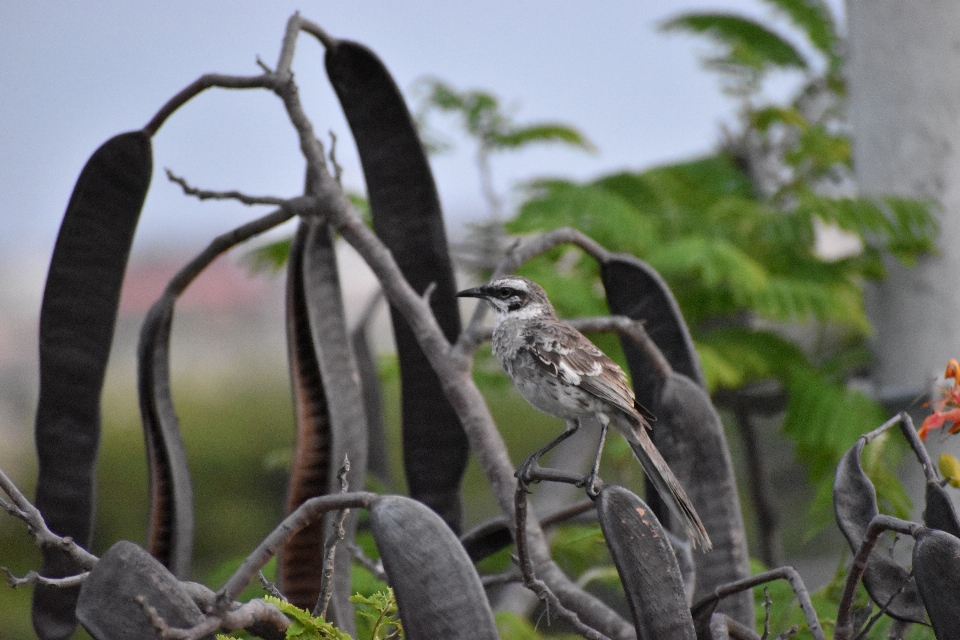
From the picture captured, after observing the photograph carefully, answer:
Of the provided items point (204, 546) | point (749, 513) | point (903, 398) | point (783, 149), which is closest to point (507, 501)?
point (903, 398)

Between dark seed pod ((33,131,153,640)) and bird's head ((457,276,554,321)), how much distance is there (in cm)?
49

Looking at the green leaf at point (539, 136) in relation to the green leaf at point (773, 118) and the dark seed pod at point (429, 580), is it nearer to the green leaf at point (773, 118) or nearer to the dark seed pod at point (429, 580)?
the green leaf at point (773, 118)

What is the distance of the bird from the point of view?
1131 mm

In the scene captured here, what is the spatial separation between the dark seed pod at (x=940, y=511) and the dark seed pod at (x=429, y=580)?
457mm

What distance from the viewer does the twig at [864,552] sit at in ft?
2.46

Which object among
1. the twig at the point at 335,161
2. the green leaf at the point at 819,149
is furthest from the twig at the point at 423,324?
the green leaf at the point at 819,149

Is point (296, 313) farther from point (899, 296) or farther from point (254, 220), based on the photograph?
point (899, 296)

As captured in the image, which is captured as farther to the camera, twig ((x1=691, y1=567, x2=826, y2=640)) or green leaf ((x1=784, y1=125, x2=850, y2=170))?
green leaf ((x1=784, y1=125, x2=850, y2=170))

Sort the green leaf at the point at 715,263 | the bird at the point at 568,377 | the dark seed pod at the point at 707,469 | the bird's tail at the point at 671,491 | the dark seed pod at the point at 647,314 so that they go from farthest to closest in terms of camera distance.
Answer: the green leaf at the point at 715,263
the dark seed pod at the point at 647,314
the dark seed pod at the point at 707,469
the bird at the point at 568,377
the bird's tail at the point at 671,491

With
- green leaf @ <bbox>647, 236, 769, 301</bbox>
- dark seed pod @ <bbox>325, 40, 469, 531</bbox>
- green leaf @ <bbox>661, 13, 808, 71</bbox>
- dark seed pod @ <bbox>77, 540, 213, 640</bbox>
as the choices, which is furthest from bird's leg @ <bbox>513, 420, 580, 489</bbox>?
green leaf @ <bbox>661, 13, 808, 71</bbox>

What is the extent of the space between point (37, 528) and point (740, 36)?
148 inches

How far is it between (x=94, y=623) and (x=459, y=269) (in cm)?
291

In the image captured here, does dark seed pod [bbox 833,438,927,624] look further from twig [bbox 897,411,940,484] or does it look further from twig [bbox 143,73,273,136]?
twig [bbox 143,73,273,136]

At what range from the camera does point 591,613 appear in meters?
1.12
